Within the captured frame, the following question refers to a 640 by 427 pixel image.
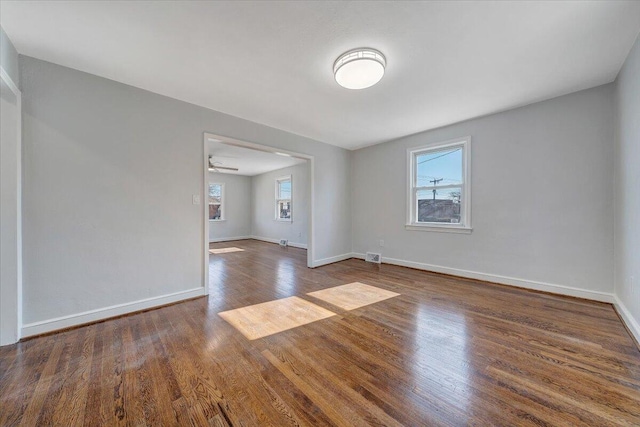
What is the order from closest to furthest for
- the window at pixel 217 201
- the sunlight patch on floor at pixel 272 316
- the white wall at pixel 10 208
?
1. the white wall at pixel 10 208
2. the sunlight patch on floor at pixel 272 316
3. the window at pixel 217 201

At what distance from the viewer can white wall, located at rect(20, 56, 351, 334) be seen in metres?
2.14

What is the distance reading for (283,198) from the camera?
7.79 metres

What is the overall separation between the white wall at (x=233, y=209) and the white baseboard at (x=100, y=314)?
547 cm

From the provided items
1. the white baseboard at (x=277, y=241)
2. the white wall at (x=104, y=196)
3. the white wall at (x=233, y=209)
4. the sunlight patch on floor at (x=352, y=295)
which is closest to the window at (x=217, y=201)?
the white wall at (x=233, y=209)

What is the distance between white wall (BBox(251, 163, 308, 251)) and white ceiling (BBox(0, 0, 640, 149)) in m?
4.11

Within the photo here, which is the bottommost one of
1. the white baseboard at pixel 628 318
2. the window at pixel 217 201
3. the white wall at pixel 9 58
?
the white baseboard at pixel 628 318

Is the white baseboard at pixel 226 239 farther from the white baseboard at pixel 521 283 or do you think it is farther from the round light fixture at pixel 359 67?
the round light fixture at pixel 359 67

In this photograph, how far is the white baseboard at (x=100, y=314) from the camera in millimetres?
2105

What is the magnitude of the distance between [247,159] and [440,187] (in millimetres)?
4683

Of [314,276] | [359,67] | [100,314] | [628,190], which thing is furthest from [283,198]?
[628,190]

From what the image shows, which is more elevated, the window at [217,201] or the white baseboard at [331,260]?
the window at [217,201]

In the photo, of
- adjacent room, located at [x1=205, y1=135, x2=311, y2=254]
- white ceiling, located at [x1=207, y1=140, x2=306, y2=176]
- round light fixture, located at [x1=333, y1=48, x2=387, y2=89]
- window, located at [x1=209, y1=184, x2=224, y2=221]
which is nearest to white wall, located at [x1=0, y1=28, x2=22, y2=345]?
round light fixture, located at [x1=333, y1=48, x2=387, y2=89]

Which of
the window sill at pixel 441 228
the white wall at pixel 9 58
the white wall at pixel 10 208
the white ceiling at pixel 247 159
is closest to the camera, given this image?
the white wall at pixel 9 58

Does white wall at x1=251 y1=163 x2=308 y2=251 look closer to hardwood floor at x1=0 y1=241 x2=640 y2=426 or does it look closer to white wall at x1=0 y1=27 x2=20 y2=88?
hardwood floor at x1=0 y1=241 x2=640 y2=426
